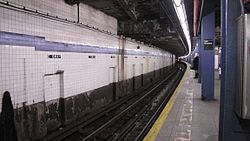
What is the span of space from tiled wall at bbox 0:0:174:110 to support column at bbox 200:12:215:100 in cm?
368

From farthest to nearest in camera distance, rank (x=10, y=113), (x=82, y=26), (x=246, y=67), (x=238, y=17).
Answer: (x=82, y=26) < (x=10, y=113) < (x=238, y=17) < (x=246, y=67)

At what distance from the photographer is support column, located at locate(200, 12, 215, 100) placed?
939cm

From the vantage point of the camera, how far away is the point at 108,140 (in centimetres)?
677

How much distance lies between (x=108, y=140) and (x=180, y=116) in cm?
191

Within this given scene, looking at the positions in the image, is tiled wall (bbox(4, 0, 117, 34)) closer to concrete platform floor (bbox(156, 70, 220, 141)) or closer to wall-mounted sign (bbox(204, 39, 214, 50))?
concrete platform floor (bbox(156, 70, 220, 141))

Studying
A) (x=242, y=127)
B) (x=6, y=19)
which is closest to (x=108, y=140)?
(x=6, y=19)

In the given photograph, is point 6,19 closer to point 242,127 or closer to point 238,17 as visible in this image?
point 238,17

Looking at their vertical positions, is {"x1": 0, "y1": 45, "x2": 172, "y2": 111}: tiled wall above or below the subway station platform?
above

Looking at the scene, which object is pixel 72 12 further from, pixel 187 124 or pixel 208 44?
pixel 208 44

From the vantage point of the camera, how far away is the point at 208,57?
9.59m

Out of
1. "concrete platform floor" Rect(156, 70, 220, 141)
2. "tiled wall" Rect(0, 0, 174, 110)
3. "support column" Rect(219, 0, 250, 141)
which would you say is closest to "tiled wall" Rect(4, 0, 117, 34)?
"tiled wall" Rect(0, 0, 174, 110)

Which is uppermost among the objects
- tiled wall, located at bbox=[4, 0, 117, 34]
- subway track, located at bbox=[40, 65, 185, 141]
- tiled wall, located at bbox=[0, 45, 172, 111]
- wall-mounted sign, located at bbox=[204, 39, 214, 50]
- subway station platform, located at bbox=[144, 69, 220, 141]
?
tiled wall, located at bbox=[4, 0, 117, 34]

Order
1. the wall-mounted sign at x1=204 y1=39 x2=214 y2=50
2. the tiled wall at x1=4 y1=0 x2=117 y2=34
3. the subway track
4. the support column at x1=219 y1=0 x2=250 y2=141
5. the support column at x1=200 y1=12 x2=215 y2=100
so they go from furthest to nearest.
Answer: the wall-mounted sign at x1=204 y1=39 x2=214 y2=50, the support column at x1=200 y1=12 x2=215 y2=100, the subway track, the tiled wall at x1=4 y1=0 x2=117 y2=34, the support column at x1=219 y1=0 x2=250 y2=141

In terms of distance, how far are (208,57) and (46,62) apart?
234 inches
